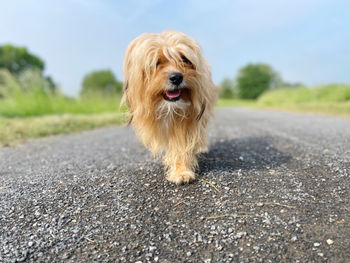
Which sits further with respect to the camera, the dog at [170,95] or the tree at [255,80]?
the tree at [255,80]

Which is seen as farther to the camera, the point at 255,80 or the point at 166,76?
the point at 255,80

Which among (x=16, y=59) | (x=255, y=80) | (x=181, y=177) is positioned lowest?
(x=181, y=177)

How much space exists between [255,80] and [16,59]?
53.6 meters

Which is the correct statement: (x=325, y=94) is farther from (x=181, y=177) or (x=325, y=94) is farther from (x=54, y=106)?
(x=181, y=177)

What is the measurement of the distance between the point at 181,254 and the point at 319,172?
7.52 ft

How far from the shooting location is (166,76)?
328 centimetres

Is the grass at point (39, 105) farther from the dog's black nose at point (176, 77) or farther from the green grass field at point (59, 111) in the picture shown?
the dog's black nose at point (176, 77)

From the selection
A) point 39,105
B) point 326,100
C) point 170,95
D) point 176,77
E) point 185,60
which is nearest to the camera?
point 176,77

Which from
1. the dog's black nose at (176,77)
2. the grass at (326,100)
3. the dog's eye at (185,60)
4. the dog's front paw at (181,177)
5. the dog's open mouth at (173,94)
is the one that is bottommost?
the dog's front paw at (181,177)

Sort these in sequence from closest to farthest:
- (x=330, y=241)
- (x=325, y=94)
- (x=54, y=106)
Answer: (x=330, y=241) → (x=54, y=106) → (x=325, y=94)

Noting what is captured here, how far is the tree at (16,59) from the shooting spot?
47219 mm

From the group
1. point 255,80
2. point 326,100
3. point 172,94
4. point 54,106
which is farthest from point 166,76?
point 255,80

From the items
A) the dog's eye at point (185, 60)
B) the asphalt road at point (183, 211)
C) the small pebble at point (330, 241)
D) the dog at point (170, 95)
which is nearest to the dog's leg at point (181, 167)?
the dog at point (170, 95)

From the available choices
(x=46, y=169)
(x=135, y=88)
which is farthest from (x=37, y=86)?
(x=135, y=88)
